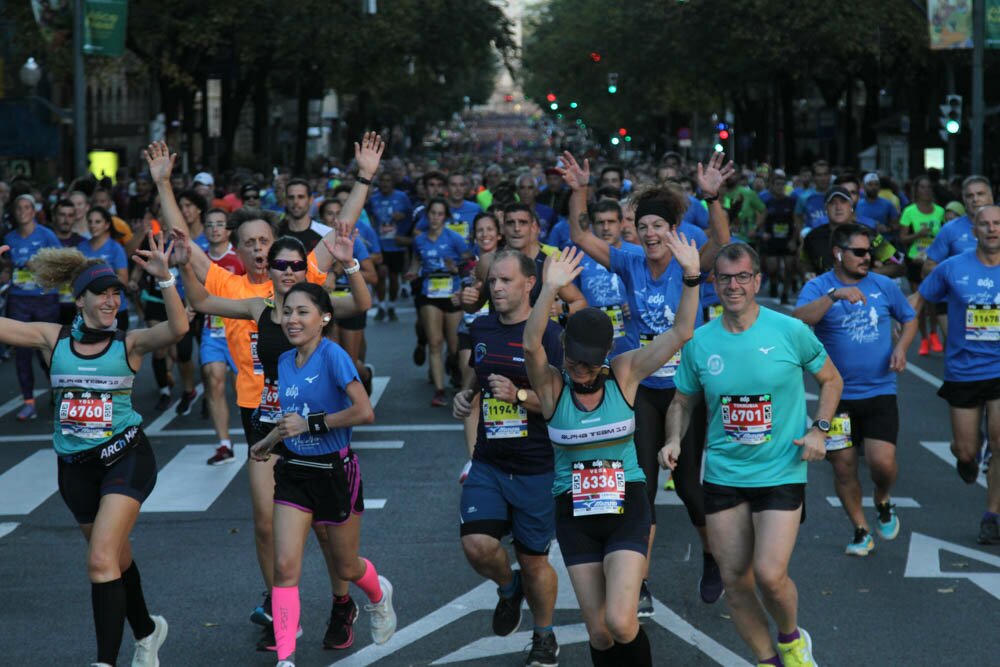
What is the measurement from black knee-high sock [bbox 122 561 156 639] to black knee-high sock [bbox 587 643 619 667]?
2.05 meters

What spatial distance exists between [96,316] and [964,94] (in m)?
49.5

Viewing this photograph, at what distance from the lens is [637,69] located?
2382 inches

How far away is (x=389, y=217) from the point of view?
2241cm

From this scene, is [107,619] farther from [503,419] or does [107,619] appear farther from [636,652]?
[636,652]

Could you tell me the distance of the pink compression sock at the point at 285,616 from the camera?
6.96 metres

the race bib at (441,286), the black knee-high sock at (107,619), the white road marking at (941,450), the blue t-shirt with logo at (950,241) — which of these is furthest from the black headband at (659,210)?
the race bib at (441,286)

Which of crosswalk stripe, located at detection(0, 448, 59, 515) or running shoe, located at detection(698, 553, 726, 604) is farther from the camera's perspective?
crosswalk stripe, located at detection(0, 448, 59, 515)

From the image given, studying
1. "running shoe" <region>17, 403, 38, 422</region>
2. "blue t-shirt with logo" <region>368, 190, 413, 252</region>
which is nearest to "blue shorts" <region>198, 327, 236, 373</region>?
"running shoe" <region>17, 403, 38, 422</region>

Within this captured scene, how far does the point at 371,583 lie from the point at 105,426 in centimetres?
135

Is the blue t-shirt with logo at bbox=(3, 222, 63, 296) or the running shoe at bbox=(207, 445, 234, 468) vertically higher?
the blue t-shirt with logo at bbox=(3, 222, 63, 296)

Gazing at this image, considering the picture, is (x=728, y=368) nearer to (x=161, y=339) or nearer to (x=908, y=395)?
(x=161, y=339)

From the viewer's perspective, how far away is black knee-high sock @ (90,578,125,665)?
22.9 ft

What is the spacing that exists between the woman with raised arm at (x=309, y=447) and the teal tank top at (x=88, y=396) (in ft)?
2.04

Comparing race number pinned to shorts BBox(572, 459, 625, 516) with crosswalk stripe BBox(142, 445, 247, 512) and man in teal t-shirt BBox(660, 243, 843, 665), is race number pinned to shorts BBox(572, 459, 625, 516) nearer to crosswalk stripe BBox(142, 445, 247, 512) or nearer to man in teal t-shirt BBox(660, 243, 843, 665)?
man in teal t-shirt BBox(660, 243, 843, 665)
